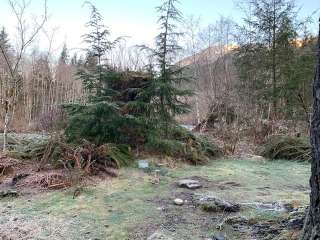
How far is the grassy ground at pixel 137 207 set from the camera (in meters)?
2.97

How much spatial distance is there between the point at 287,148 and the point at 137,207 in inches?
176

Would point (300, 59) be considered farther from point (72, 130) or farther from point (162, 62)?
point (72, 130)

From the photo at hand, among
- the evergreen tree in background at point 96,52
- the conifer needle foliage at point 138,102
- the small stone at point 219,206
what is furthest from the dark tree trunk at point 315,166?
the evergreen tree in background at point 96,52

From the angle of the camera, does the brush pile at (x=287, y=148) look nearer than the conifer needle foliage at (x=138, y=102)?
No

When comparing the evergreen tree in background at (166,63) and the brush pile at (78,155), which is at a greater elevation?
the evergreen tree in background at (166,63)

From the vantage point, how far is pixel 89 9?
640cm

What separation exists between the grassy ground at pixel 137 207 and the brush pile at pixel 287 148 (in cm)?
170

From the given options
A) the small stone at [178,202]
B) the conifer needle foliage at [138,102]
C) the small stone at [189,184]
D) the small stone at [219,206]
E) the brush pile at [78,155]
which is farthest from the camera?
the conifer needle foliage at [138,102]

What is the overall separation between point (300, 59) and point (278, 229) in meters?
8.11

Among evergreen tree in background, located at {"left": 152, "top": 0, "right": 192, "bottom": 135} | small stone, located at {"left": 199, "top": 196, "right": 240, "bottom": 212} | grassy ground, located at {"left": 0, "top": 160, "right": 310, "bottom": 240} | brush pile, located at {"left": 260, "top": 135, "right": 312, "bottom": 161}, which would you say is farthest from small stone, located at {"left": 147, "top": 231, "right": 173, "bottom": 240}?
brush pile, located at {"left": 260, "top": 135, "right": 312, "bottom": 161}

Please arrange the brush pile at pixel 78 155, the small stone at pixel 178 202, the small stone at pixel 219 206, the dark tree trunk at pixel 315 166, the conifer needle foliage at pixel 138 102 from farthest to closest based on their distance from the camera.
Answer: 1. the conifer needle foliage at pixel 138 102
2. the brush pile at pixel 78 155
3. the small stone at pixel 178 202
4. the small stone at pixel 219 206
5. the dark tree trunk at pixel 315 166

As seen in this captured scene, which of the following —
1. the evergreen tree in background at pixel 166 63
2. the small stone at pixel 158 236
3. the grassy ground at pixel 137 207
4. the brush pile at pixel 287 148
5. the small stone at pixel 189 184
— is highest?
the evergreen tree in background at pixel 166 63

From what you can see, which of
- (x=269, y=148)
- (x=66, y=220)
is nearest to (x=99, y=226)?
(x=66, y=220)

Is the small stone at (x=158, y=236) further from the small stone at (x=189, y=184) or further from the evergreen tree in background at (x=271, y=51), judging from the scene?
the evergreen tree in background at (x=271, y=51)
